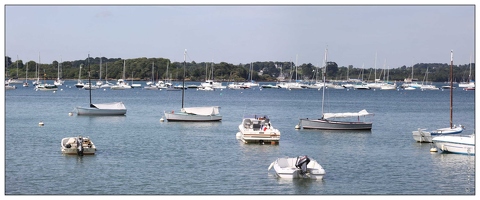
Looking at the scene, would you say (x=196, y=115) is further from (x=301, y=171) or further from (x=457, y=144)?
(x=301, y=171)

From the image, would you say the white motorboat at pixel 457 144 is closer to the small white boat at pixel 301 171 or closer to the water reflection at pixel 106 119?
the small white boat at pixel 301 171

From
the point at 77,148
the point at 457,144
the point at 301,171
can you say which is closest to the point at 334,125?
the point at 457,144

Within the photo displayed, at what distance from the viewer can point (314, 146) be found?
174 ft

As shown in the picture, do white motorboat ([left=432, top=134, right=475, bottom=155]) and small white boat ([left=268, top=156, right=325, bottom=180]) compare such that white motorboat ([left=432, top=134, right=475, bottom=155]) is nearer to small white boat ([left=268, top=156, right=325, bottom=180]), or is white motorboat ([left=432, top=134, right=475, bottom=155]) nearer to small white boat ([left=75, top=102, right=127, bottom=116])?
small white boat ([left=268, top=156, right=325, bottom=180])

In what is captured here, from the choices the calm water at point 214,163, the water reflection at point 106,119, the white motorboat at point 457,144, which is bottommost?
the calm water at point 214,163

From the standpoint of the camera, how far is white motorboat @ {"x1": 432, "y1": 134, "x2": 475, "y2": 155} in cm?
4516

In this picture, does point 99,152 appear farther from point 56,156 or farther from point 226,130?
point 226,130

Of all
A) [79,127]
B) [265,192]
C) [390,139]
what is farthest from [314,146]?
[79,127]

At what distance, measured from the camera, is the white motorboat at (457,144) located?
45.2m

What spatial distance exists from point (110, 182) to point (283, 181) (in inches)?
323

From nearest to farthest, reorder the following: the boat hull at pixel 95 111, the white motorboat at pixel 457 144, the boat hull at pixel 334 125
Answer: the white motorboat at pixel 457 144, the boat hull at pixel 334 125, the boat hull at pixel 95 111

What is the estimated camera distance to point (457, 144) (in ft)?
150

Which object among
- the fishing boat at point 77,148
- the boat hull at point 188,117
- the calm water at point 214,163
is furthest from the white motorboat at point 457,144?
the boat hull at point 188,117

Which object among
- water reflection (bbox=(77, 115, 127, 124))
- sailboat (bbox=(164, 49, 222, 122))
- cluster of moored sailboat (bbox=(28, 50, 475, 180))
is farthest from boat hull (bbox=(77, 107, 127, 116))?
sailboat (bbox=(164, 49, 222, 122))
